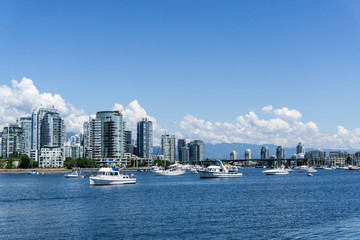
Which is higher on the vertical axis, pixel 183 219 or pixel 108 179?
pixel 108 179

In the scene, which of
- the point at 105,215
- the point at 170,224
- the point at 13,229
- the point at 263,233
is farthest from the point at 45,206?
the point at 263,233

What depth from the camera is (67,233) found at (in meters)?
45.1

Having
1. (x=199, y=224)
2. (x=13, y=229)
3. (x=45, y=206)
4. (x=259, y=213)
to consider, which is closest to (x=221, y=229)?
(x=199, y=224)

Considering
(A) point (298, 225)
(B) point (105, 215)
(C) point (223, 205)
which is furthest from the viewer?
(C) point (223, 205)

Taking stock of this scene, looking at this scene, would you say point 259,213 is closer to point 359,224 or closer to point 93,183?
point 359,224

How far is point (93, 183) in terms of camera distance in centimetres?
12225

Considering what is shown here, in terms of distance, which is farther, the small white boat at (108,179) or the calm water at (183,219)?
the small white boat at (108,179)

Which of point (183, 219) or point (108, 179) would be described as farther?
point (108, 179)

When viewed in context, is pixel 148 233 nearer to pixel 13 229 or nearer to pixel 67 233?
pixel 67 233

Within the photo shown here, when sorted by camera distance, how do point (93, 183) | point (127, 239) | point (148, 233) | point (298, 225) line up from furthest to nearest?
point (93, 183)
point (298, 225)
point (148, 233)
point (127, 239)

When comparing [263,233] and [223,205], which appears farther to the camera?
[223,205]

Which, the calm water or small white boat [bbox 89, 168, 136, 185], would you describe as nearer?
the calm water

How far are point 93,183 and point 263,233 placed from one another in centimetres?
8479

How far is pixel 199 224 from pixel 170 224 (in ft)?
11.2
